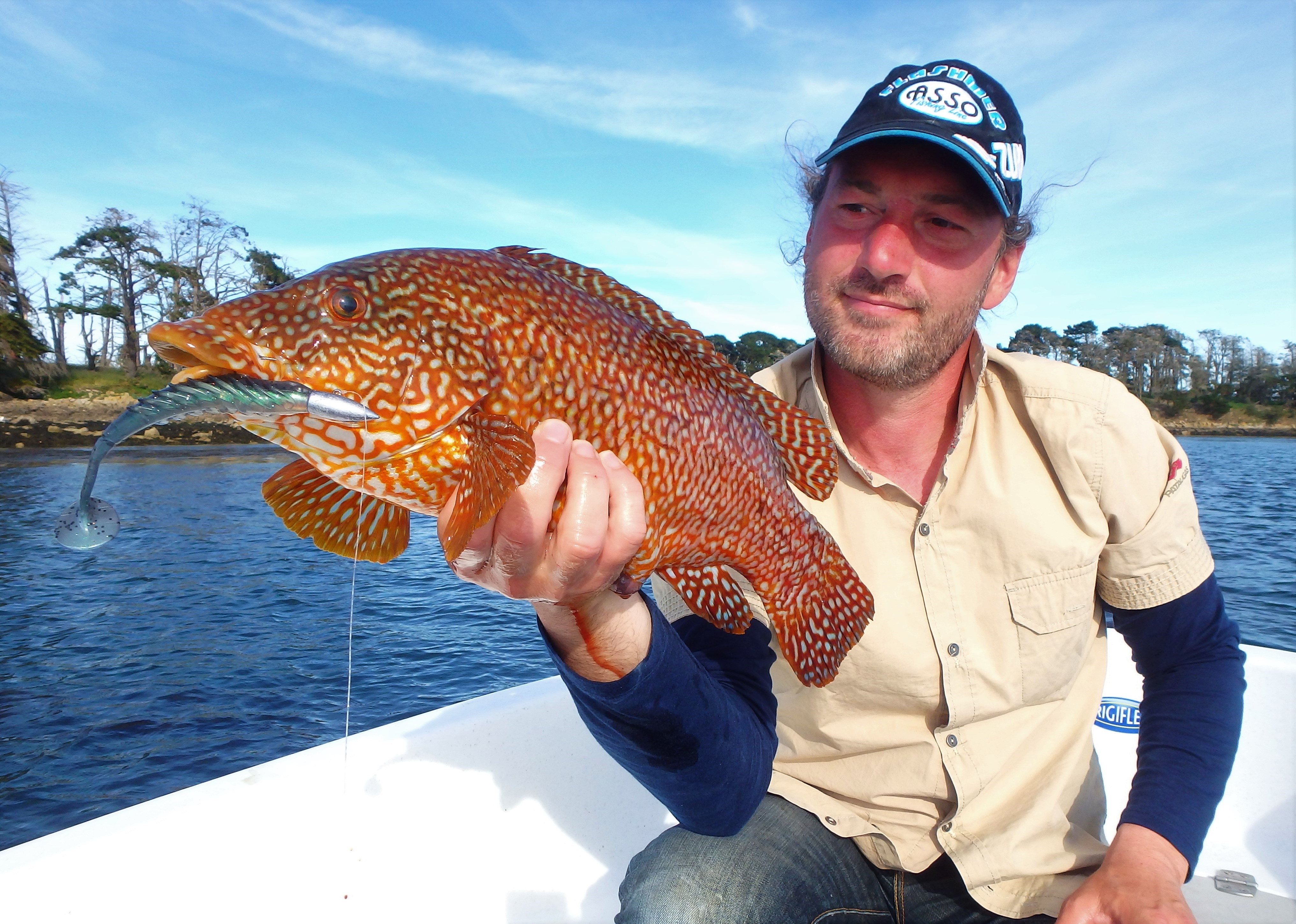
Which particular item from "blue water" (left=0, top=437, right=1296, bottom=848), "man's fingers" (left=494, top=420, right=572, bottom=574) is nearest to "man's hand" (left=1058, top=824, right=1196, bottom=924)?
"man's fingers" (left=494, top=420, right=572, bottom=574)

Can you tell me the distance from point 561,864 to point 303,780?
54.9 inches

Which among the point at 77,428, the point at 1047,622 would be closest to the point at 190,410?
the point at 1047,622

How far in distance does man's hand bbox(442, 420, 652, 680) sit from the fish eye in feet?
1.67

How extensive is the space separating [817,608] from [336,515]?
1.49 metres

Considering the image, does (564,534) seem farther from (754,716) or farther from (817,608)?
(754,716)

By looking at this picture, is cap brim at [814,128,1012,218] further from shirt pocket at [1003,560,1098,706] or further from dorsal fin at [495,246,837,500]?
shirt pocket at [1003,560,1098,706]

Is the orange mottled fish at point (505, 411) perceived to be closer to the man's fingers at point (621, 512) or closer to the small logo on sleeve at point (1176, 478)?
the man's fingers at point (621, 512)

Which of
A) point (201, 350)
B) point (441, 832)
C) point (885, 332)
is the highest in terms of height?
point (885, 332)

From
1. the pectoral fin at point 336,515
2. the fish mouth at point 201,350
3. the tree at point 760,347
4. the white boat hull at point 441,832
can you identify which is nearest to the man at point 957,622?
the pectoral fin at point 336,515

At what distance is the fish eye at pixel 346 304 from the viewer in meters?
1.85

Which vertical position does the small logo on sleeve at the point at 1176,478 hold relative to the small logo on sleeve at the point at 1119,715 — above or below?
above

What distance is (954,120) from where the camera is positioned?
2758 millimetres

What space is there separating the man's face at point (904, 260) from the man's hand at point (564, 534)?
1.35 metres

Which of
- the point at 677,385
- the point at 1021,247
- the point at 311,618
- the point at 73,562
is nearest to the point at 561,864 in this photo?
the point at 677,385
